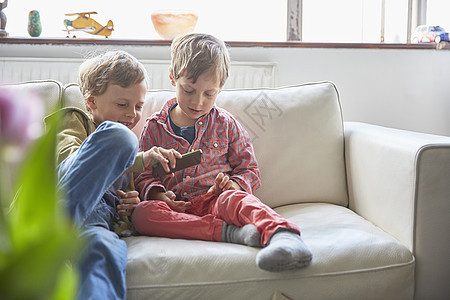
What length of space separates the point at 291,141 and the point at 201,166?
34 cm

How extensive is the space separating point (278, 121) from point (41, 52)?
4.30 ft

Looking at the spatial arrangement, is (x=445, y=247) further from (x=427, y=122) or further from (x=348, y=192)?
(x=427, y=122)

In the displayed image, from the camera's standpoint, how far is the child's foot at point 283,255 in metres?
1.09

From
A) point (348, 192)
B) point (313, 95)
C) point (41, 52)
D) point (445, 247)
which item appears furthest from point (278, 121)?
point (41, 52)

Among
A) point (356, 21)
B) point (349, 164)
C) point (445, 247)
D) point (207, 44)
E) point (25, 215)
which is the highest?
point (356, 21)

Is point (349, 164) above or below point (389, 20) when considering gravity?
below

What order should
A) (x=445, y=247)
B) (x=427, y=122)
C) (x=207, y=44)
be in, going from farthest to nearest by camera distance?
1. (x=427, y=122)
2. (x=207, y=44)
3. (x=445, y=247)

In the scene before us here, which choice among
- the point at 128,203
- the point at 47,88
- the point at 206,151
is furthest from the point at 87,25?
the point at 128,203

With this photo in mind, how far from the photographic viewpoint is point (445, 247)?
1.27 m

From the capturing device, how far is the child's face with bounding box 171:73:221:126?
5.01 feet

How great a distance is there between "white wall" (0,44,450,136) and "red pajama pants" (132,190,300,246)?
49.7 inches

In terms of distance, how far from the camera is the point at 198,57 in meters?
1.54

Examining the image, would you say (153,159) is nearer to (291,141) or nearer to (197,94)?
(197,94)

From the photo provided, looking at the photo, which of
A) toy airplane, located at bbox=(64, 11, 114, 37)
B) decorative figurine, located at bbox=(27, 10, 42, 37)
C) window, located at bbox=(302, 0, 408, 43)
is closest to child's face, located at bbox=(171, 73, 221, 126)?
toy airplane, located at bbox=(64, 11, 114, 37)
